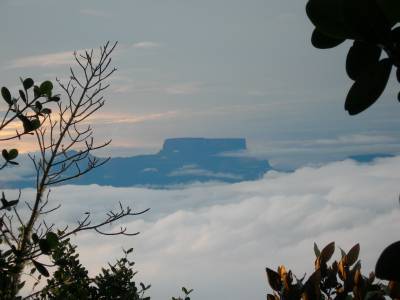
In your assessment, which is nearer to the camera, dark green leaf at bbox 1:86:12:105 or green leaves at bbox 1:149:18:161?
dark green leaf at bbox 1:86:12:105

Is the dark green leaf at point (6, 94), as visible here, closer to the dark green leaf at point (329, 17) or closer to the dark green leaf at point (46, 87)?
the dark green leaf at point (46, 87)

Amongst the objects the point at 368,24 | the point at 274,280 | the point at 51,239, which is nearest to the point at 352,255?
the point at 274,280

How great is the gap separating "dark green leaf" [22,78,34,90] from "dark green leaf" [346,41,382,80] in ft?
10.7

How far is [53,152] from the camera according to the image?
609 centimetres

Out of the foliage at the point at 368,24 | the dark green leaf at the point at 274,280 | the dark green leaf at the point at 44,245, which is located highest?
the dark green leaf at the point at 44,245

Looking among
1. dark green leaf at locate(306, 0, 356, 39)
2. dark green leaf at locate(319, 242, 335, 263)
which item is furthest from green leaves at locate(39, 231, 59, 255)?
dark green leaf at locate(306, 0, 356, 39)

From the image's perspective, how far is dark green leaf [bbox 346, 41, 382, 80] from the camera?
44.7 inches

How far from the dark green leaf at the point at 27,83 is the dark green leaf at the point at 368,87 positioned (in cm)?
334

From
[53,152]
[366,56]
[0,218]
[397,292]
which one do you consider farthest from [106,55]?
[366,56]

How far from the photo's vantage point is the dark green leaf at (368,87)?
1034mm

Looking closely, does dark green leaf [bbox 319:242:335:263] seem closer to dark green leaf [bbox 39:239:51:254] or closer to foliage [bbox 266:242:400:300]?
foliage [bbox 266:242:400:300]

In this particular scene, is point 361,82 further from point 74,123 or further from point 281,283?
point 74,123

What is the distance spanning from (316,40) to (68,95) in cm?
542

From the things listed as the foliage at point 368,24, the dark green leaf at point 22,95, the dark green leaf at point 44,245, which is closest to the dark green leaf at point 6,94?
the dark green leaf at point 22,95
